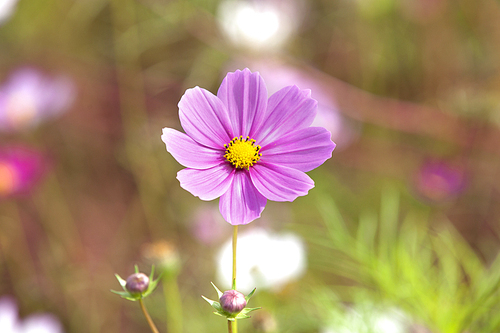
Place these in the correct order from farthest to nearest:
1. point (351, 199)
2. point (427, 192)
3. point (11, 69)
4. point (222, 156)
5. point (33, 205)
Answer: point (11, 69)
point (33, 205)
point (351, 199)
point (427, 192)
point (222, 156)

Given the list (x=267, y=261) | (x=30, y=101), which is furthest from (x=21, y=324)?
(x=30, y=101)

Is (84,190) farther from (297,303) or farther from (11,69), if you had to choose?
(297,303)

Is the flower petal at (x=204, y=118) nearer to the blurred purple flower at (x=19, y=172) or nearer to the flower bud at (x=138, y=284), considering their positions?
the flower bud at (x=138, y=284)

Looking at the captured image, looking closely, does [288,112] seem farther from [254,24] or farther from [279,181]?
[254,24]

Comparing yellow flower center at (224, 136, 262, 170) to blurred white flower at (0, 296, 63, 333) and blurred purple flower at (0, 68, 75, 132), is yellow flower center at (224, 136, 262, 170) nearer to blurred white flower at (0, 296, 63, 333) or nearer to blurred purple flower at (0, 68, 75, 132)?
blurred white flower at (0, 296, 63, 333)

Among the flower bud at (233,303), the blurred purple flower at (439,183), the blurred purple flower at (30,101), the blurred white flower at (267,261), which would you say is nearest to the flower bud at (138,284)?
the flower bud at (233,303)

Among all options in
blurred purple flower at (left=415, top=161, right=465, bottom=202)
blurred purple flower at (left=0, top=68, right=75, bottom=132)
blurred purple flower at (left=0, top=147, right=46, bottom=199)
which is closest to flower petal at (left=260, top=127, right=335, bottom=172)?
blurred purple flower at (left=415, top=161, right=465, bottom=202)

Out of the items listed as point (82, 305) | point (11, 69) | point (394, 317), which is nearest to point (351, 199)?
point (394, 317)

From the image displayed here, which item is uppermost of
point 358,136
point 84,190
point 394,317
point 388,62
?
point 388,62
